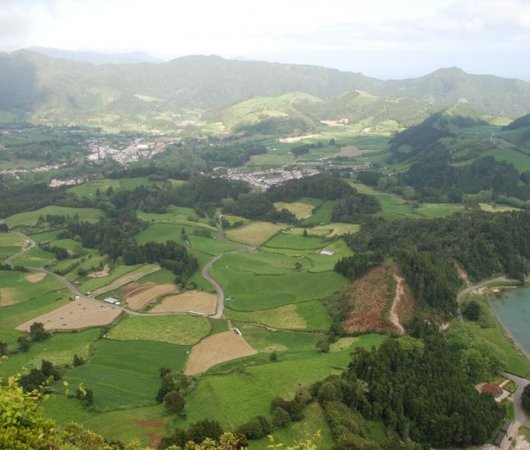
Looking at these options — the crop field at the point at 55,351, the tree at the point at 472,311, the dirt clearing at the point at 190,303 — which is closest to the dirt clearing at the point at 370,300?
the tree at the point at 472,311

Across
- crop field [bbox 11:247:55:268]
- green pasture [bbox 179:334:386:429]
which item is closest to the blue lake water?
green pasture [bbox 179:334:386:429]

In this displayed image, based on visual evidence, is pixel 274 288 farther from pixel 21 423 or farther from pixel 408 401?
pixel 21 423

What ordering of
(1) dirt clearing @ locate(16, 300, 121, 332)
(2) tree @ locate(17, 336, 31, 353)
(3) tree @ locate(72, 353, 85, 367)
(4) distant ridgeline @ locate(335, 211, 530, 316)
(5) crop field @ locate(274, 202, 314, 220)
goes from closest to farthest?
(3) tree @ locate(72, 353, 85, 367) → (2) tree @ locate(17, 336, 31, 353) → (1) dirt clearing @ locate(16, 300, 121, 332) → (4) distant ridgeline @ locate(335, 211, 530, 316) → (5) crop field @ locate(274, 202, 314, 220)

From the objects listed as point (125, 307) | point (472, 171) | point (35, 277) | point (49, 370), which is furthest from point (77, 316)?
point (472, 171)

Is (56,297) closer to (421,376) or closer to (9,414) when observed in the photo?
(421,376)

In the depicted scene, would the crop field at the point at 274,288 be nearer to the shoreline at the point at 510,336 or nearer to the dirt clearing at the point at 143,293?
the dirt clearing at the point at 143,293

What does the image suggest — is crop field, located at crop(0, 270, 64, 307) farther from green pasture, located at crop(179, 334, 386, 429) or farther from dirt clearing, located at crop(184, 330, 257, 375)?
green pasture, located at crop(179, 334, 386, 429)
